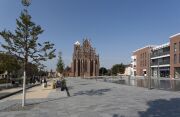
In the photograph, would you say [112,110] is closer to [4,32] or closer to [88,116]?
[88,116]

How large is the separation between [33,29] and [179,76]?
226 ft

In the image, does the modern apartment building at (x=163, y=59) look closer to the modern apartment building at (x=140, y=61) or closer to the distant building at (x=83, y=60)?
the modern apartment building at (x=140, y=61)

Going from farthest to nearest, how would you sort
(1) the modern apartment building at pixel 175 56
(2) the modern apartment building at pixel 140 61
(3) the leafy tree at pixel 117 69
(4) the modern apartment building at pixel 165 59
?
1. (3) the leafy tree at pixel 117 69
2. (2) the modern apartment building at pixel 140 61
3. (4) the modern apartment building at pixel 165 59
4. (1) the modern apartment building at pixel 175 56

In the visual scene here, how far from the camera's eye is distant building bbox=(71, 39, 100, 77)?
11706cm

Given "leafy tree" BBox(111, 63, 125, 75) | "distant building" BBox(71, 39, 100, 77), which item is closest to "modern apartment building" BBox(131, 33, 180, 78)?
"distant building" BBox(71, 39, 100, 77)

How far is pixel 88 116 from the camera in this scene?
10.9 meters

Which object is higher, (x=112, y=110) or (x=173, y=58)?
(x=173, y=58)

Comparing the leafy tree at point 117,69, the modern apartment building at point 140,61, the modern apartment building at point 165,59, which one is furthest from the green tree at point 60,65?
the leafy tree at point 117,69

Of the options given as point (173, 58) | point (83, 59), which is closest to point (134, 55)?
point (83, 59)

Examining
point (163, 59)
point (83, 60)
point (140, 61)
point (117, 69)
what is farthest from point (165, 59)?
point (117, 69)

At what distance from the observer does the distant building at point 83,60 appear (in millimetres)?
117062

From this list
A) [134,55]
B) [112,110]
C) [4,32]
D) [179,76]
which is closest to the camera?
[112,110]

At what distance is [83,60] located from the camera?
390ft

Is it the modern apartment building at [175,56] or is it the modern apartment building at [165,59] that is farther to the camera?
the modern apartment building at [165,59]
